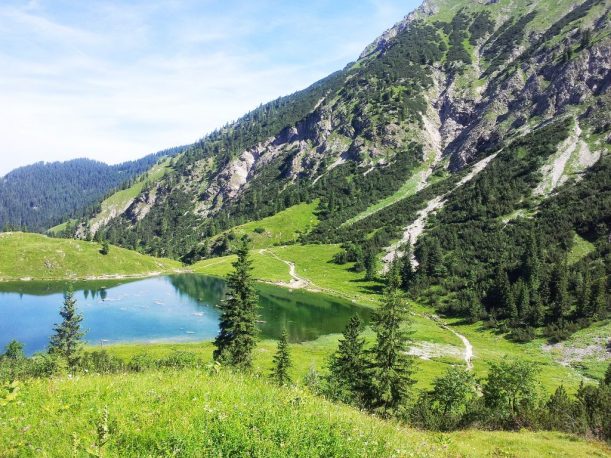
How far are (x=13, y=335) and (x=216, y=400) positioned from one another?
11443cm

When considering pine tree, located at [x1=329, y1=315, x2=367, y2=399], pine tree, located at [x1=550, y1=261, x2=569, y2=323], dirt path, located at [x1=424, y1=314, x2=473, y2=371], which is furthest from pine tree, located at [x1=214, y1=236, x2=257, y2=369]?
pine tree, located at [x1=550, y1=261, x2=569, y2=323]

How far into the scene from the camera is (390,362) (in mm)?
34938

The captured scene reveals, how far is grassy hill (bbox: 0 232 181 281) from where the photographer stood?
173250mm

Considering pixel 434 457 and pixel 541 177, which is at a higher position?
pixel 541 177

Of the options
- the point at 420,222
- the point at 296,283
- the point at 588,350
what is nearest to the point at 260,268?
the point at 296,283

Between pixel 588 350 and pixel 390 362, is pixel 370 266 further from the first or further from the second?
pixel 390 362

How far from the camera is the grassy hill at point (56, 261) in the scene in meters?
173

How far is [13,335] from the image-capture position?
98562mm

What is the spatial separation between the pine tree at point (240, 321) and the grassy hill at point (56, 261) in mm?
159793

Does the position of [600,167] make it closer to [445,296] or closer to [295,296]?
[445,296]

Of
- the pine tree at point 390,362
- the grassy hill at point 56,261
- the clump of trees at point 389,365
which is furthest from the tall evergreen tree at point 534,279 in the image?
the grassy hill at point 56,261

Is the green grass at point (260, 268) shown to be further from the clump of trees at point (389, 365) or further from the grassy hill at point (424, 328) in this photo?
the clump of trees at point (389, 365)

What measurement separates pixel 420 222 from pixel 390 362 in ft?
494

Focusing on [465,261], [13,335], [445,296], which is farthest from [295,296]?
[13,335]
